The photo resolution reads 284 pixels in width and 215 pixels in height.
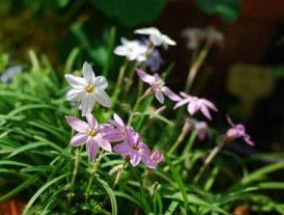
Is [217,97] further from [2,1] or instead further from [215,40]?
[2,1]

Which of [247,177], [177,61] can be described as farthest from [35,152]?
[177,61]

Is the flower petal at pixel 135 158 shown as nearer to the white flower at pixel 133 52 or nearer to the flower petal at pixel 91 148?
the flower petal at pixel 91 148

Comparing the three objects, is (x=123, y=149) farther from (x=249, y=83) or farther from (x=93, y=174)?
(x=249, y=83)

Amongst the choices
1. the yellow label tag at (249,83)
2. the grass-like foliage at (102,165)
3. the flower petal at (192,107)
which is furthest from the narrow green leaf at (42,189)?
the yellow label tag at (249,83)

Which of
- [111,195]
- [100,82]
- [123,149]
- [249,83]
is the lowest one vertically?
[249,83]

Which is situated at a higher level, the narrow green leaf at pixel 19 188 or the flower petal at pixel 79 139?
the flower petal at pixel 79 139

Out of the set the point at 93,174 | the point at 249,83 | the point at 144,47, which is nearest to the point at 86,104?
the point at 93,174

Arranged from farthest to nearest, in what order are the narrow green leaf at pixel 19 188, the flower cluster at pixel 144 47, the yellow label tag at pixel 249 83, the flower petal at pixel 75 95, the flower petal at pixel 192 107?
1. the yellow label tag at pixel 249 83
2. the flower cluster at pixel 144 47
3. the flower petal at pixel 192 107
4. the narrow green leaf at pixel 19 188
5. the flower petal at pixel 75 95
